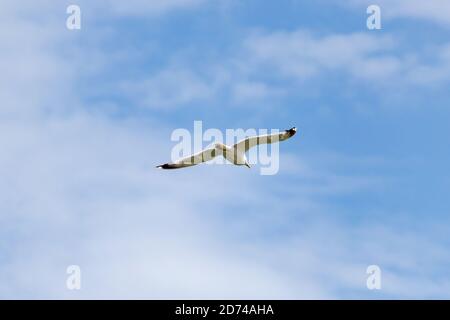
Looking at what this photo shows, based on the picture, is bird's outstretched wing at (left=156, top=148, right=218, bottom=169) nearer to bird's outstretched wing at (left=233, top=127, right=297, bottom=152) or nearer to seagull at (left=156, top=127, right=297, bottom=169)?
seagull at (left=156, top=127, right=297, bottom=169)

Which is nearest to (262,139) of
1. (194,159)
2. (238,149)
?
(238,149)

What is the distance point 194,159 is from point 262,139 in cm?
602

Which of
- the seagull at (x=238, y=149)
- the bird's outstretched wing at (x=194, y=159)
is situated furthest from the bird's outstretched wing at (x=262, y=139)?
the bird's outstretched wing at (x=194, y=159)

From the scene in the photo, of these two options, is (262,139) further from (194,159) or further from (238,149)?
(194,159)

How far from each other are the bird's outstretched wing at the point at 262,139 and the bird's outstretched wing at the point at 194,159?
6.80ft

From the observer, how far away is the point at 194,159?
251 ft

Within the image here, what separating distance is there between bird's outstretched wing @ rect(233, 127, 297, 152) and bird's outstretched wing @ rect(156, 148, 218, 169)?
2072 mm

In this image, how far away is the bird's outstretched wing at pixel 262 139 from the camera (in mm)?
72625
